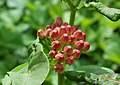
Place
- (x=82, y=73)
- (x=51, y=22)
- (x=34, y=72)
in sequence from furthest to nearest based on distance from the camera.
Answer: (x=51, y=22)
(x=82, y=73)
(x=34, y=72)

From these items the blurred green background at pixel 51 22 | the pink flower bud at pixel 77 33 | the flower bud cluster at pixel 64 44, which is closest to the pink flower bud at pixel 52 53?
the flower bud cluster at pixel 64 44

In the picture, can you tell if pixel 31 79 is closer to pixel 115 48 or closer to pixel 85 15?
pixel 115 48

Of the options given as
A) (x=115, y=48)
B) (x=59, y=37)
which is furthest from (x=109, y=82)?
(x=115, y=48)

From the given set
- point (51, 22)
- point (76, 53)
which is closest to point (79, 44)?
point (76, 53)

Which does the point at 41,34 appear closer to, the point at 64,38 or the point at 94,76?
the point at 64,38

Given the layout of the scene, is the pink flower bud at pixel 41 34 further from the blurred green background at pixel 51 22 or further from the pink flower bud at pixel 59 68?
the blurred green background at pixel 51 22

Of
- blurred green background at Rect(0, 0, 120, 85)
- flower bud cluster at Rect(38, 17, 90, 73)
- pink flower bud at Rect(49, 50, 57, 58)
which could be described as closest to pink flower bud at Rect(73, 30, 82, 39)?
flower bud cluster at Rect(38, 17, 90, 73)

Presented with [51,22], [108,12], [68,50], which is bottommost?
[68,50]
